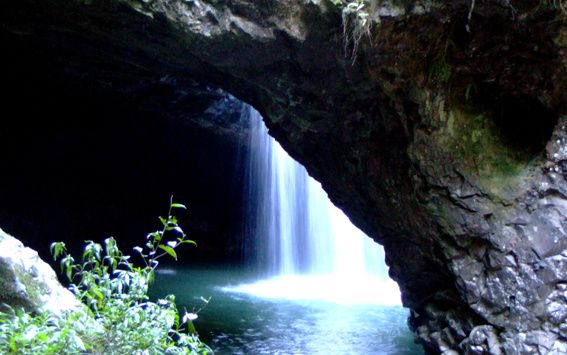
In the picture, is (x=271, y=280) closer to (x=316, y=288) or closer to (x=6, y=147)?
(x=316, y=288)

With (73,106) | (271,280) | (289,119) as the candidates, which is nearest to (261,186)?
(271,280)

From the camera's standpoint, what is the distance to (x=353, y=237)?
695 inches

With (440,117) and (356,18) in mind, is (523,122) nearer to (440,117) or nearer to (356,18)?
(440,117)

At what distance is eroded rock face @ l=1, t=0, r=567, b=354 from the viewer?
187 inches

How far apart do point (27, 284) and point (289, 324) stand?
5739mm

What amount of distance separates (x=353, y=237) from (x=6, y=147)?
10.0 meters

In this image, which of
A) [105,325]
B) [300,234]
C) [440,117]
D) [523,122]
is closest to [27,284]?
[105,325]

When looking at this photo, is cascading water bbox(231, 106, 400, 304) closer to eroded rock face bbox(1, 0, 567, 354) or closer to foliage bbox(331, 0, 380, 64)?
eroded rock face bbox(1, 0, 567, 354)

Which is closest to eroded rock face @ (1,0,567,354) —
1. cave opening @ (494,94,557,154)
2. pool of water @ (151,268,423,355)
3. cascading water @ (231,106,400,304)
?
cave opening @ (494,94,557,154)

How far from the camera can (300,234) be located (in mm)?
17531

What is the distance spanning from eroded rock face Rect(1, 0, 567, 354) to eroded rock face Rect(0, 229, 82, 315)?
2645mm

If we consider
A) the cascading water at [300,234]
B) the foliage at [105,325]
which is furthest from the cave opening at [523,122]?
the cascading water at [300,234]

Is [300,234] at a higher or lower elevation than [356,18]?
higher

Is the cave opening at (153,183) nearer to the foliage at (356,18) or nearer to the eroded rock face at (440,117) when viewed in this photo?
the eroded rock face at (440,117)
